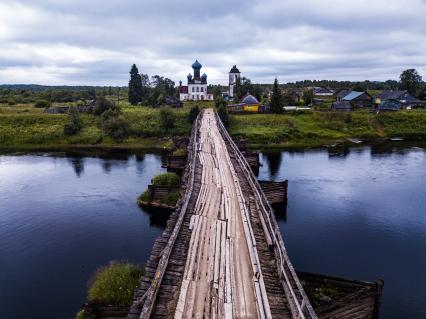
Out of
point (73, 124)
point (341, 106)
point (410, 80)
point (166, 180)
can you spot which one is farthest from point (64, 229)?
point (410, 80)

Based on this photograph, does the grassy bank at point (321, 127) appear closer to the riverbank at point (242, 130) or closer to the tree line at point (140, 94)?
the riverbank at point (242, 130)

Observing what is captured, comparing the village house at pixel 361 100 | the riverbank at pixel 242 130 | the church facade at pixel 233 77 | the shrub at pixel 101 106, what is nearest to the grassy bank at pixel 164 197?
the riverbank at pixel 242 130

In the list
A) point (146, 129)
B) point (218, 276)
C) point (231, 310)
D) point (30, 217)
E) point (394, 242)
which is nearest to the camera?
point (231, 310)

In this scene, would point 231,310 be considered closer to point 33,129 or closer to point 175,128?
point 175,128

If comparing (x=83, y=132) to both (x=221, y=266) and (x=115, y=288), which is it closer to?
(x=115, y=288)

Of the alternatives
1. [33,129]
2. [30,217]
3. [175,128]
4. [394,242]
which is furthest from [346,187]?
[33,129]
